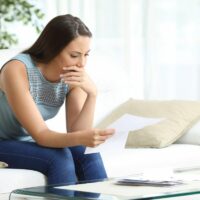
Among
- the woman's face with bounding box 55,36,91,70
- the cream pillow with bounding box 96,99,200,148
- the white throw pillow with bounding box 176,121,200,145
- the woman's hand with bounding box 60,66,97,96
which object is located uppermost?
the woman's face with bounding box 55,36,91,70

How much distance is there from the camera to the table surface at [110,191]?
2.00 metres

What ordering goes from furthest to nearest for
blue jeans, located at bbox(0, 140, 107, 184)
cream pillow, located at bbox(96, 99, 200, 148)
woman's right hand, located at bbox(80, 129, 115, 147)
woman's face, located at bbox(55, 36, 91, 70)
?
1. cream pillow, located at bbox(96, 99, 200, 148)
2. woman's face, located at bbox(55, 36, 91, 70)
3. blue jeans, located at bbox(0, 140, 107, 184)
4. woman's right hand, located at bbox(80, 129, 115, 147)

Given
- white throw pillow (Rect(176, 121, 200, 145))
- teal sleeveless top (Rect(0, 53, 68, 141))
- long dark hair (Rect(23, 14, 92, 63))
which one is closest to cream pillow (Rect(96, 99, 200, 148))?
white throw pillow (Rect(176, 121, 200, 145))

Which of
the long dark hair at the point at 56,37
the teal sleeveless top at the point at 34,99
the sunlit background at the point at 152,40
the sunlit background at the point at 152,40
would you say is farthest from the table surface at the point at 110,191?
the sunlit background at the point at 152,40

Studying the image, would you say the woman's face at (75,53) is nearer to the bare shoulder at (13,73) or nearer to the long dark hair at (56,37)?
the long dark hair at (56,37)

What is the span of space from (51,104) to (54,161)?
0.33 metres

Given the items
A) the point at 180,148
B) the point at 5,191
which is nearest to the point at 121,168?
the point at 180,148

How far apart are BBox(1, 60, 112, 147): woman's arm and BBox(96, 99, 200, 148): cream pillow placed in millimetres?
761

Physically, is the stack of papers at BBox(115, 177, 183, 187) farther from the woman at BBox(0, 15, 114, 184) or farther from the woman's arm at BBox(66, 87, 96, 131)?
the woman's arm at BBox(66, 87, 96, 131)

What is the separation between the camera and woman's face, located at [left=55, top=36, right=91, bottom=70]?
2.65 metres

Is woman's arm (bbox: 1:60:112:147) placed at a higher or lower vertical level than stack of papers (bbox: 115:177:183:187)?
higher

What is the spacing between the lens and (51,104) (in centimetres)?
276

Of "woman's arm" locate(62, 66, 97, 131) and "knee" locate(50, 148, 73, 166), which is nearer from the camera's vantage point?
"knee" locate(50, 148, 73, 166)

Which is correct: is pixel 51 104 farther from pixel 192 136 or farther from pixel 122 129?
pixel 192 136
